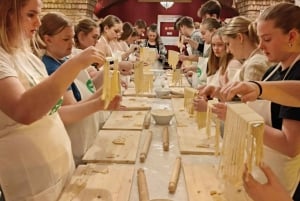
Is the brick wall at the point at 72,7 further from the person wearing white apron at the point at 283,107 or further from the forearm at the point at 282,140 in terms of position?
the forearm at the point at 282,140

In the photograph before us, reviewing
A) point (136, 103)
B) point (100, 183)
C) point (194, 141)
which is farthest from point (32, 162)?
point (136, 103)

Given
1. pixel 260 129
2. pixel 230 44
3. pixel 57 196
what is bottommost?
pixel 57 196

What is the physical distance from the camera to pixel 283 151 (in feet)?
4.07

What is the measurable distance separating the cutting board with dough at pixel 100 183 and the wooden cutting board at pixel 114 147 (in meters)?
0.08

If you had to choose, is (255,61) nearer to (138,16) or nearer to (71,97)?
(71,97)

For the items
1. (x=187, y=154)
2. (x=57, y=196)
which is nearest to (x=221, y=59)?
(x=187, y=154)

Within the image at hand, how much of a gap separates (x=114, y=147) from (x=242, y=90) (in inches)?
35.7

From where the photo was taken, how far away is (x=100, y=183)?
4.66ft

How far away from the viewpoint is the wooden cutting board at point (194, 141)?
1831 millimetres

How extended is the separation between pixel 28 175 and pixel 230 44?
4.56ft

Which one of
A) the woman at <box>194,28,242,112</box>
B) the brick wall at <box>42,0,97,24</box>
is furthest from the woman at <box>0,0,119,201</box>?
the brick wall at <box>42,0,97,24</box>

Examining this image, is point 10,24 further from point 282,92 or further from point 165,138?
point 165,138

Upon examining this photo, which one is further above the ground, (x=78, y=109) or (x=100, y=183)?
(x=78, y=109)

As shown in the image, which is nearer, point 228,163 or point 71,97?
point 228,163
